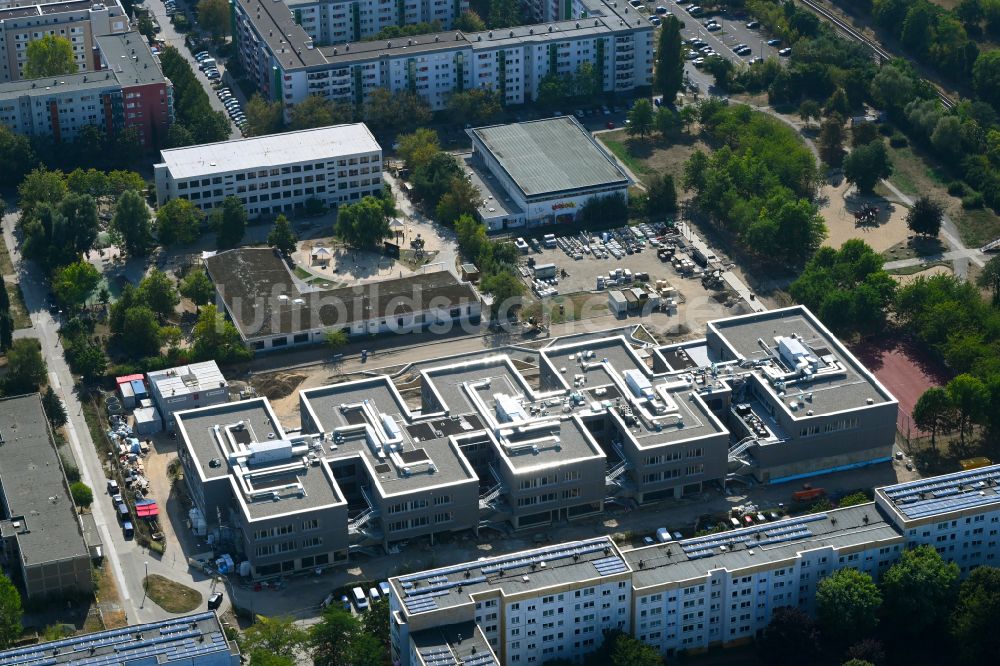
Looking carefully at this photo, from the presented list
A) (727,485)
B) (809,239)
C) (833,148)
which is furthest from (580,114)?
(727,485)

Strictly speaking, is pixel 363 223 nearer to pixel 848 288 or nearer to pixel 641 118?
pixel 641 118

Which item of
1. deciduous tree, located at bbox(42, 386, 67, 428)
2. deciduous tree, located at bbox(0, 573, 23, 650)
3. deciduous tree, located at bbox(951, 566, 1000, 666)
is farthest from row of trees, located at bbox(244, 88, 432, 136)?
deciduous tree, located at bbox(951, 566, 1000, 666)

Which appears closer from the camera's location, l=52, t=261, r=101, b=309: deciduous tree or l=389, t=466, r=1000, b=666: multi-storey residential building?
l=389, t=466, r=1000, b=666: multi-storey residential building

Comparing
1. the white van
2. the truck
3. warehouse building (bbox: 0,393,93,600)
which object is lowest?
the truck

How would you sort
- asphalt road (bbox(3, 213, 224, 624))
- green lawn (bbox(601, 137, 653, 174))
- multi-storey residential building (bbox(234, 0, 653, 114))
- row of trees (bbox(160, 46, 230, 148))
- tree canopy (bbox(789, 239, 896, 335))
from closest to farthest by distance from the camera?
asphalt road (bbox(3, 213, 224, 624)) → tree canopy (bbox(789, 239, 896, 335)) → row of trees (bbox(160, 46, 230, 148)) → green lawn (bbox(601, 137, 653, 174)) → multi-storey residential building (bbox(234, 0, 653, 114))

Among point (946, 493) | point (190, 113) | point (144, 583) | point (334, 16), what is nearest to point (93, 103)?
point (190, 113)

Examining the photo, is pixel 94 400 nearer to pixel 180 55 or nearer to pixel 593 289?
pixel 593 289

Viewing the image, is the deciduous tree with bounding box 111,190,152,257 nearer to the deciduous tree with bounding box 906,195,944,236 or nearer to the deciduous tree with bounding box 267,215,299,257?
the deciduous tree with bounding box 267,215,299,257
